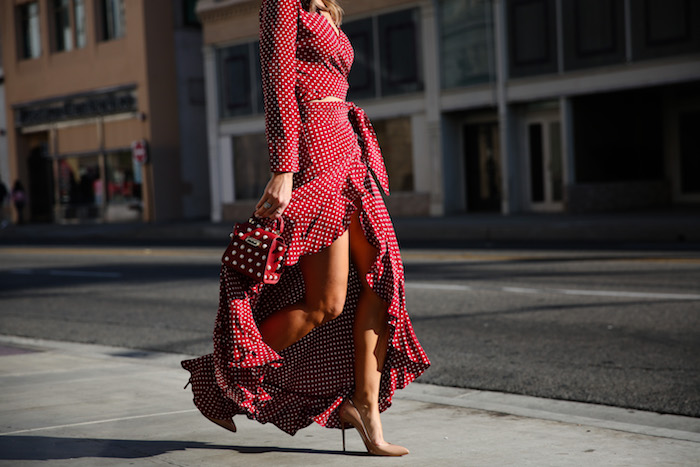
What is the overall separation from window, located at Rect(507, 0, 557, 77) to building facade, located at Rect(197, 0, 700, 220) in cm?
2

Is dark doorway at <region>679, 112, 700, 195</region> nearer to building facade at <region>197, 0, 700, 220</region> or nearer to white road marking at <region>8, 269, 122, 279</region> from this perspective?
building facade at <region>197, 0, 700, 220</region>

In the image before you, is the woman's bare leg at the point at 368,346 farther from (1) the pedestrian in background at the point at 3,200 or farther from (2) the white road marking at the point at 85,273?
(1) the pedestrian in background at the point at 3,200

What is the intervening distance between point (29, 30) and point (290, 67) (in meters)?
35.6

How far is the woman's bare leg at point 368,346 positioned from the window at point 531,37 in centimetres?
1937

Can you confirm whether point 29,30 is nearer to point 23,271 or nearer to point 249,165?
point 249,165

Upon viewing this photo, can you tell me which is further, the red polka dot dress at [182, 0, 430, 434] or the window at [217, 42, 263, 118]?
the window at [217, 42, 263, 118]

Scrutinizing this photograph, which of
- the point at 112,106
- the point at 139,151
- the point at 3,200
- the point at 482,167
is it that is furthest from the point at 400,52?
the point at 3,200

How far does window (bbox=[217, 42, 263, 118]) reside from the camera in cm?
2867

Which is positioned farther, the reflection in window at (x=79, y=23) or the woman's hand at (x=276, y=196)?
the reflection in window at (x=79, y=23)

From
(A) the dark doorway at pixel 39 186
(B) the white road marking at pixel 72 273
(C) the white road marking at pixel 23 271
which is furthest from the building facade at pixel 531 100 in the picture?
(A) the dark doorway at pixel 39 186

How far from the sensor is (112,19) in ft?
107

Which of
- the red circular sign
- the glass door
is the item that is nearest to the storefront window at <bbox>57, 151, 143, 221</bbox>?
the red circular sign

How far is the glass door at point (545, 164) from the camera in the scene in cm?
2288

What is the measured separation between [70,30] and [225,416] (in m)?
33.2
